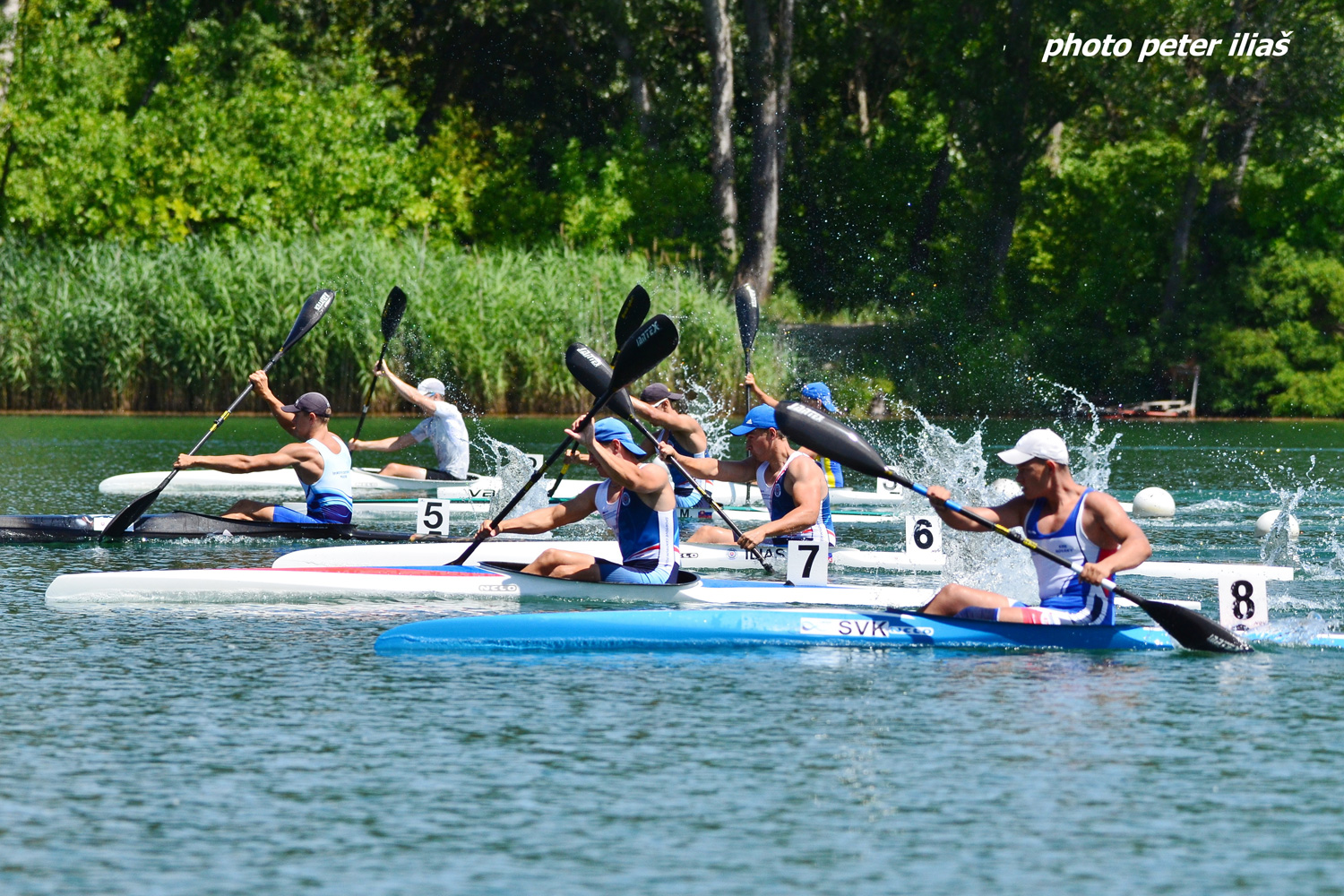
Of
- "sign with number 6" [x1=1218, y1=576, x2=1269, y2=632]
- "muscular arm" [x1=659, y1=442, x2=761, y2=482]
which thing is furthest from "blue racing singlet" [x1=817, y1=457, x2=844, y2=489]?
"sign with number 6" [x1=1218, y1=576, x2=1269, y2=632]

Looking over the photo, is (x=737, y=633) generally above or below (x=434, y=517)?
below

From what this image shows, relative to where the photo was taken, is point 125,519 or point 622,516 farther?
point 125,519

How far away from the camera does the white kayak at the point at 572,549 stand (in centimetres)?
1289

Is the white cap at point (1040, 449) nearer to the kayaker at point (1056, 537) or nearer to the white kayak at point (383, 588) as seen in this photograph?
the kayaker at point (1056, 537)

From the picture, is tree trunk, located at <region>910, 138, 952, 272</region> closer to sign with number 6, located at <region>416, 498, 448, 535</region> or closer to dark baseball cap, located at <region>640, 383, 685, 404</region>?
dark baseball cap, located at <region>640, 383, 685, 404</region>

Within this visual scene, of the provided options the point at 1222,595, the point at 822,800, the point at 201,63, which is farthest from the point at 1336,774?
the point at 201,63

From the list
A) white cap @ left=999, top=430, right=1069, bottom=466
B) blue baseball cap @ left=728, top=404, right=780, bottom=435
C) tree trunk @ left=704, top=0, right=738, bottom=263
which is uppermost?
tree trunk @ left=704, top=0, right=738, bottom=263

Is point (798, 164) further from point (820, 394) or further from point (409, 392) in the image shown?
point (820, 394)

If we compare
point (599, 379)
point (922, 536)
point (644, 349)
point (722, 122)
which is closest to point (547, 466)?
point (599, 379)

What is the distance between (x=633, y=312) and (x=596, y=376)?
805 mm

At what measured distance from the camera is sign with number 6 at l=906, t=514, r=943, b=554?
13.5 m

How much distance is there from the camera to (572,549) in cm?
1332

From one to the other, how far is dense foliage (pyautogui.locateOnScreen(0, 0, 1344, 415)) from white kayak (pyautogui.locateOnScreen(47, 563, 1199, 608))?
68.2ft

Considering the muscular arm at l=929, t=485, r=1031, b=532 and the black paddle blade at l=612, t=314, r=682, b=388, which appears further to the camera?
the black paddle blade at l=612, t=314, r=682, b=388
